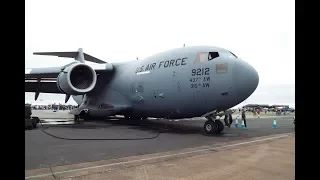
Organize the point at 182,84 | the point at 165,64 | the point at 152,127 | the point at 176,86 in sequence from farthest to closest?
the point at 152,127 → the point at 165,64 → the point at 176,86 → the point at 182,84

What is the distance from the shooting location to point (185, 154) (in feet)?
19.7

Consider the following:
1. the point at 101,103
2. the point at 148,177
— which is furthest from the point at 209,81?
the point at 101,103

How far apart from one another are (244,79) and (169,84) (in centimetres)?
336

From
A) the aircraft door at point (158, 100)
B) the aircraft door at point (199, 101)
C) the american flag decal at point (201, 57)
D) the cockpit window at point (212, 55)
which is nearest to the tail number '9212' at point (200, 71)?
the american flag decal at point (201, 57)

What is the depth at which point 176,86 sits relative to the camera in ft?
36.1

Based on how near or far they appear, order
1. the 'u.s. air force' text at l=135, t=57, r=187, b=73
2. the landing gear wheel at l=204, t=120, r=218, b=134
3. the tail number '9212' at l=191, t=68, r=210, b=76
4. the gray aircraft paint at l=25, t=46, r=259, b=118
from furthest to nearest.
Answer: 1. the 'u.s. air force' text at l=135, t=57, r=187, b=73
2. the landing gear wheel at l=204, t=120, r=218, b=134
3. the tail number '9212' at l=191, t=68, r=210, b=76
4. the gray aircraft paint at l=25, t=46, r=259, b=118

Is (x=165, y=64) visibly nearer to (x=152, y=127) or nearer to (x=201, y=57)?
(x=201, y=57)

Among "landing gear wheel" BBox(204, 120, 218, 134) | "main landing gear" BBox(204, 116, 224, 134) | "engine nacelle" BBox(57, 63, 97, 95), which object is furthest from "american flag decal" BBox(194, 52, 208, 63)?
"engine nacelle" BBox(57, 63, 97, 95)

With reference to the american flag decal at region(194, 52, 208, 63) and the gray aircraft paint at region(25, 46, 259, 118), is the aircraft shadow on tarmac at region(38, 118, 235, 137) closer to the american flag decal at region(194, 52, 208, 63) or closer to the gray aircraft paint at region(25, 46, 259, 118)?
the gray aircraft paint at region(25, 46, 259, 118)

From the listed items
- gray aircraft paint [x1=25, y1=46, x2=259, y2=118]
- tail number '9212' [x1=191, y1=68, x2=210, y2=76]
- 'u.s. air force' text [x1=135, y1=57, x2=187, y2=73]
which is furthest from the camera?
'u.s. air force' text [x1=135, y1=57, x2=187, y2=73]

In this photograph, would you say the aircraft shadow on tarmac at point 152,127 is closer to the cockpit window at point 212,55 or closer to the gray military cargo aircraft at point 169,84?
the gray military cargo aircraft at point 169,84

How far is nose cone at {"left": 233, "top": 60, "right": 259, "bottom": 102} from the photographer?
30.7 ft

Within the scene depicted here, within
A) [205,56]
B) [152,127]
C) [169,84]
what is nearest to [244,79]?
[205,56]
